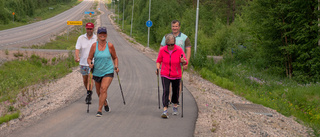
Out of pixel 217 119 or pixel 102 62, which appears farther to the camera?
pixel 217 119

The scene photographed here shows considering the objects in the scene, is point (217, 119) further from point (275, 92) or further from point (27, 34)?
point (27, 34)

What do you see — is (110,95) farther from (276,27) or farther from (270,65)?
(270,65)

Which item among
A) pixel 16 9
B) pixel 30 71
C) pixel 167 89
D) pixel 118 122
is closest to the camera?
pixel 118 122

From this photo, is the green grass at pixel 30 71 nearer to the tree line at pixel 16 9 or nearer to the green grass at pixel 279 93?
the green grass at pixel 279 93

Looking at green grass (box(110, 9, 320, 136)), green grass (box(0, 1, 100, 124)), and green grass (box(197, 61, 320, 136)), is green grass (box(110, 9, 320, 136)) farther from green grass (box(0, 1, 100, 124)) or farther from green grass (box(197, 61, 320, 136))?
green grass (box(0, 1, 100, 124))

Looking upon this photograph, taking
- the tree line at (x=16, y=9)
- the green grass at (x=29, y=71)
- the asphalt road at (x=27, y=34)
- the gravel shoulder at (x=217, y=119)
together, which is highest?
the tree line at (x=16, y=9)

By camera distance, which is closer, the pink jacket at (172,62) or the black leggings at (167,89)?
the pink jacket at (172,62)

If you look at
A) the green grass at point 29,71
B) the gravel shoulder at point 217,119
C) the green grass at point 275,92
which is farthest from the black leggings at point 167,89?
the green grass at point 29,71

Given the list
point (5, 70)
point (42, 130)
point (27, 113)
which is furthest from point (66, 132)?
point (5, 70)

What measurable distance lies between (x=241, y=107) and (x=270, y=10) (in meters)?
9.50

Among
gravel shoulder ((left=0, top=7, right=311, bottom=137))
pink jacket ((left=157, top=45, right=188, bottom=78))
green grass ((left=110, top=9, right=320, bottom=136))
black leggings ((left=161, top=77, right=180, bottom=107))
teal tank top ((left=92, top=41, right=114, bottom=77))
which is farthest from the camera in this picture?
green grass ((left=110, top=9, right=320, bottom=136))

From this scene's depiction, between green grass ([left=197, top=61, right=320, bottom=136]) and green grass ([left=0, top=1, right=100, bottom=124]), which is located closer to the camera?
green grass ([left=197, top=61, right=320, bottom=136])

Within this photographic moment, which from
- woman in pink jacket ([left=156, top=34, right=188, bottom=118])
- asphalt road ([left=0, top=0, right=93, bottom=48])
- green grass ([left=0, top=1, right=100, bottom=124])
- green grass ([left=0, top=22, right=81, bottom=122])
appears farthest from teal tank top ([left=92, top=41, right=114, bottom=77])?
asphalt road ([left=0, top=0, right=93, bottom=48])

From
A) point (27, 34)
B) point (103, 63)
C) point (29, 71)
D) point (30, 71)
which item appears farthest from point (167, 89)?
point (27, 34)
